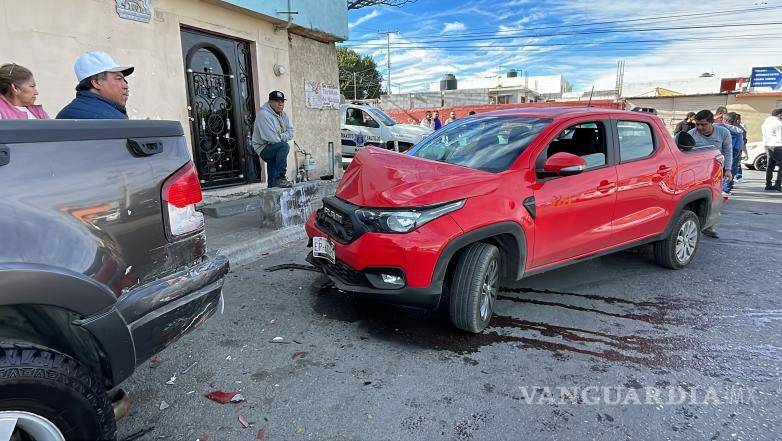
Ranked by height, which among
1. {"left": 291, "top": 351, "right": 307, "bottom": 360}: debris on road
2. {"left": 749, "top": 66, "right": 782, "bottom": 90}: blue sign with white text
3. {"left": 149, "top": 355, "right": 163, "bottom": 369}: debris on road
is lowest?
{"left": 291, "top": 351, "right": 307, "bottom": 360}: debris on road

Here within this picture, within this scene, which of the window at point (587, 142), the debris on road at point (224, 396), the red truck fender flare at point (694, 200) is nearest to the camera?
Result: the debris on road at point (224, 396)

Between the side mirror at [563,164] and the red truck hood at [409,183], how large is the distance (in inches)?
18.2

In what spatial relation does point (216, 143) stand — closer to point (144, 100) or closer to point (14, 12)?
point (144, 100)

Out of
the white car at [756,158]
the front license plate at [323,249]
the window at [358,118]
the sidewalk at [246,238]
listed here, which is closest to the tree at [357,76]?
the window at [358,118]

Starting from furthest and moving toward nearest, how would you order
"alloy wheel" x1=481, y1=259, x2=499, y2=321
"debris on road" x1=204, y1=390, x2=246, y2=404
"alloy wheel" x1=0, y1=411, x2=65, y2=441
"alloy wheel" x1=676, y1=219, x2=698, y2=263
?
"alloy wheel" x1=676, y1=219, x2=698, y2=263 → "alloy wheel" x1=481, y1=259, x2=499, y2=321 → "debris on road" x1=204, y1=390, x2=246, y2=404 → "alloy wheel" x1=0, y1=411, x2=65, y2=441

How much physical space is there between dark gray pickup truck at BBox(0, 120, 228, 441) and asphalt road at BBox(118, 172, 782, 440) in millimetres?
750

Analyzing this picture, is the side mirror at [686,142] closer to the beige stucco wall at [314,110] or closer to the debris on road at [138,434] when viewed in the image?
the debris on road at [138,434]

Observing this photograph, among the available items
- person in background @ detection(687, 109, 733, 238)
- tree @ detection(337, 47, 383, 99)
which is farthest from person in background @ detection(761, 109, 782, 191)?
tree @ detection(337, 47, 383, 99)

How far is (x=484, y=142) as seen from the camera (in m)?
4.01

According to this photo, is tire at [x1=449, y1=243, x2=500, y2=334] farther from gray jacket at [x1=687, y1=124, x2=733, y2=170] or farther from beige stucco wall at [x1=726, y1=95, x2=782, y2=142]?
beige stucco wall at [x1=726, y1=95, x2=782, y2=142]

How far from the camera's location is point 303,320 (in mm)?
3695

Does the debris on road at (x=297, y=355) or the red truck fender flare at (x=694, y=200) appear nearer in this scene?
the debris on road at (x=297, y=355)

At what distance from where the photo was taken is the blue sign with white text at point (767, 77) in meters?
30.9

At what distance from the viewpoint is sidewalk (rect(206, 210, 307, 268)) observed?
5.26 meters
